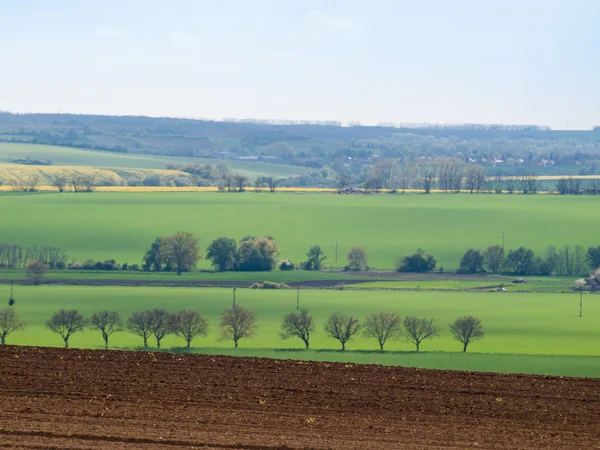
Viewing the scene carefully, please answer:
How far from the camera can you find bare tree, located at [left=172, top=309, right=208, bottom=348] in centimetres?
4602

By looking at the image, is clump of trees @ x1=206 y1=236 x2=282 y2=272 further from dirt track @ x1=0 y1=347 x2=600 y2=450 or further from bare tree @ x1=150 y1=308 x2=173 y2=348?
dirt track @ x1=0 y1=347 x2=600 y2=450

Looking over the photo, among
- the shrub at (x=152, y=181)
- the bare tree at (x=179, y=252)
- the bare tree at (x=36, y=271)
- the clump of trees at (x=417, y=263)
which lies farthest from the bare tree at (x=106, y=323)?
the shrub at (x=152, y=181)

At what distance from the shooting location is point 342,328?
48469mm

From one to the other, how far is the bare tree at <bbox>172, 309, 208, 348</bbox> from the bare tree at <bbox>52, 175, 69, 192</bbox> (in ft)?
259

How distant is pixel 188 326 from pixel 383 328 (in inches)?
329

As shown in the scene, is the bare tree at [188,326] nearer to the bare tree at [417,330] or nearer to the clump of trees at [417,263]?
the bare tree at [417,330]

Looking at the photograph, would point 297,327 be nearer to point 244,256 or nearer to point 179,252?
point 244,256

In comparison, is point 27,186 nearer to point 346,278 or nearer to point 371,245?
point 371,245

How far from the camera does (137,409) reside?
19766 mm

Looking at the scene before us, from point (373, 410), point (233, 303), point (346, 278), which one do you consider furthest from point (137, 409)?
point (346, 278)

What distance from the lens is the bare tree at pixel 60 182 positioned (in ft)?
414

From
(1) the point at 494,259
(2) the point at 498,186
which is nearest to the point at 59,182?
(2) the point at 498,186

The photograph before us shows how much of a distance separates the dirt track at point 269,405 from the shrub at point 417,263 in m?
57.8

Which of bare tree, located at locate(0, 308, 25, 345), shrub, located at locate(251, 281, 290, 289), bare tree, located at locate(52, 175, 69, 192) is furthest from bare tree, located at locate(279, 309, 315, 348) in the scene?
bare tree, located at locate(52, 175, 69, 192)
